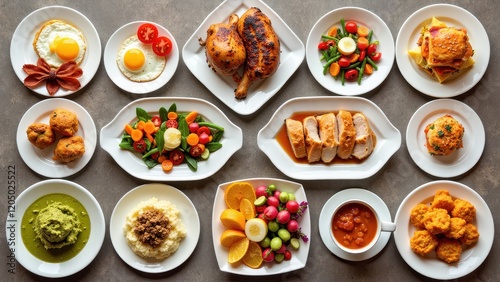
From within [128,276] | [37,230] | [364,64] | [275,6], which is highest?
[275,6]

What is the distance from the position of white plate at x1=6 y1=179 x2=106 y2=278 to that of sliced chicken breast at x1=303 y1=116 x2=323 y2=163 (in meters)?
2.42

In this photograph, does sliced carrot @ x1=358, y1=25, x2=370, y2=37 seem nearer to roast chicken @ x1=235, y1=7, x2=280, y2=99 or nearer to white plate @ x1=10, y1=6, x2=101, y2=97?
roast chicken @ x1=235, y1=7, x2=280, y2=99

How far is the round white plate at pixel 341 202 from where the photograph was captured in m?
5.60

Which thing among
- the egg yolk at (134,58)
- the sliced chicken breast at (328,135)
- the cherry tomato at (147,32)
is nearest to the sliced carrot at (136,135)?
the egg yolk at (134,58)

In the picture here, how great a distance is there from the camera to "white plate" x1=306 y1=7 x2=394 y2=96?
5.69 meters

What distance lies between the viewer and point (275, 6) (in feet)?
19.2

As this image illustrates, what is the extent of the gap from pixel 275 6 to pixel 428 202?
Result: 2849 millimetres

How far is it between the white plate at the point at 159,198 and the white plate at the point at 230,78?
3.95ft

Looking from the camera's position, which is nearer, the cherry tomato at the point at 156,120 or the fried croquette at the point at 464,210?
the fried croquette at the point at 464,210

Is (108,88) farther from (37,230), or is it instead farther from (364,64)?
(364,64)

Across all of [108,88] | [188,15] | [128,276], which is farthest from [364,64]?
[128,276]

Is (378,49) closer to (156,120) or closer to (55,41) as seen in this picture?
(156,120)

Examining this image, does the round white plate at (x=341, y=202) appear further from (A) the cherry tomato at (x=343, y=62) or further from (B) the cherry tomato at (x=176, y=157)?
(B) the cherry tomato at (x=176, y=157)

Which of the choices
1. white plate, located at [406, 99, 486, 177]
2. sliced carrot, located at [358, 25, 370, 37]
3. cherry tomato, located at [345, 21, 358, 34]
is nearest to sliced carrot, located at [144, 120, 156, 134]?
cherry tomato, located at [345, 21, 358, 34]
